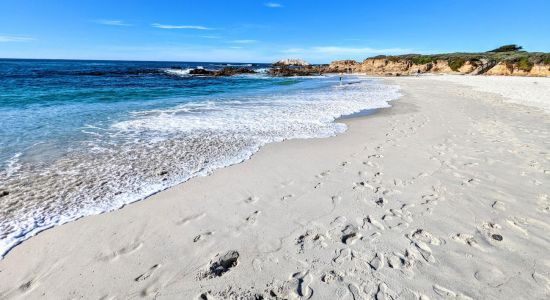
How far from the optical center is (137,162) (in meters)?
6.73

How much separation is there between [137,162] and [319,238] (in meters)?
4.68

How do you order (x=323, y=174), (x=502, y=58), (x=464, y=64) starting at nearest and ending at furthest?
(x=323, y=174) < (x=502, y=58) < (x=464, y=64)

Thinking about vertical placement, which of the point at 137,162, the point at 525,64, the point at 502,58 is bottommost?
the point at 137,162

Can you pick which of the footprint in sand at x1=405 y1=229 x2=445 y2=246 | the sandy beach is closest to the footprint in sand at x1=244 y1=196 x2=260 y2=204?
→ the sandy beach

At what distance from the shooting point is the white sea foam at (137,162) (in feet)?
15.2

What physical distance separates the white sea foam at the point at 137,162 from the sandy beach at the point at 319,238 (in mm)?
Result: 457

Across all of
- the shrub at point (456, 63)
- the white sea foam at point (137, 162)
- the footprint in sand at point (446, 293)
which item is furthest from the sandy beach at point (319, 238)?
the shrub at point (456, 63)

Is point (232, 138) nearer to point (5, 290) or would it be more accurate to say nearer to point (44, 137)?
point (44, 137)

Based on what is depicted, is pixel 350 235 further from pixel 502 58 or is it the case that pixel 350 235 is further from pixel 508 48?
pixel 508 48

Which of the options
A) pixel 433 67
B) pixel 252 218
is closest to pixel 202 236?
pixel 252 218

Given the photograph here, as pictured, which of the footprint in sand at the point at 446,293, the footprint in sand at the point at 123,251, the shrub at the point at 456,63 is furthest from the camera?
the shrub at the point at 456,63

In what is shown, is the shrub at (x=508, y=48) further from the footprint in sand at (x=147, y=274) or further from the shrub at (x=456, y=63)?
the footprint in sand at (x=147, y=274)

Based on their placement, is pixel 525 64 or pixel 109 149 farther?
pixel 525 64

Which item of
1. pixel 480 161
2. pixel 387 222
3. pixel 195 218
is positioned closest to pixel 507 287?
pixel 387 222
